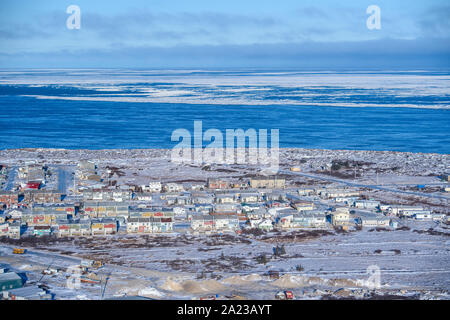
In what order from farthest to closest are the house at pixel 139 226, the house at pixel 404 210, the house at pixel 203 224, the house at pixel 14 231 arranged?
the house at pixel 404 210 < the house at pixel 203 224 < the house at pixel 139 226 < the house at pixel 14 231

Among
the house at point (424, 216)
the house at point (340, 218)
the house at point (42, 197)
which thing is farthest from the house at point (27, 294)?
the house at point (424, 216)

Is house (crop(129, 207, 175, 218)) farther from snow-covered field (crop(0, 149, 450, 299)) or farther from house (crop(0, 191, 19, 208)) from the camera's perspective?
house (crop(0, 191, 19, 208))

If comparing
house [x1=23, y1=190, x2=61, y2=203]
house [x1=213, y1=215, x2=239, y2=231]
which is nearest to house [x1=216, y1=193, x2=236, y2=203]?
house [x1=213, y1=215, x2=239, y2=231]

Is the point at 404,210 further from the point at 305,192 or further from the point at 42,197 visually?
the point at 42,197

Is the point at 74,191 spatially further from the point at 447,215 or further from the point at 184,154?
the point at 447,215

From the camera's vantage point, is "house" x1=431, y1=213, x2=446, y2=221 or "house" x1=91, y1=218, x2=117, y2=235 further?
"house" x1=431, y1=213, x2=446, y2=221

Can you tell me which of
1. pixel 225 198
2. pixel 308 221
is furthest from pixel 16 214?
pixel 308 221

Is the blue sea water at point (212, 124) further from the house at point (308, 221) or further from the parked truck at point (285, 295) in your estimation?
the parked truck at point (285, 295)

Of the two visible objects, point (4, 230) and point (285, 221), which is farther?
point (285, 221)
